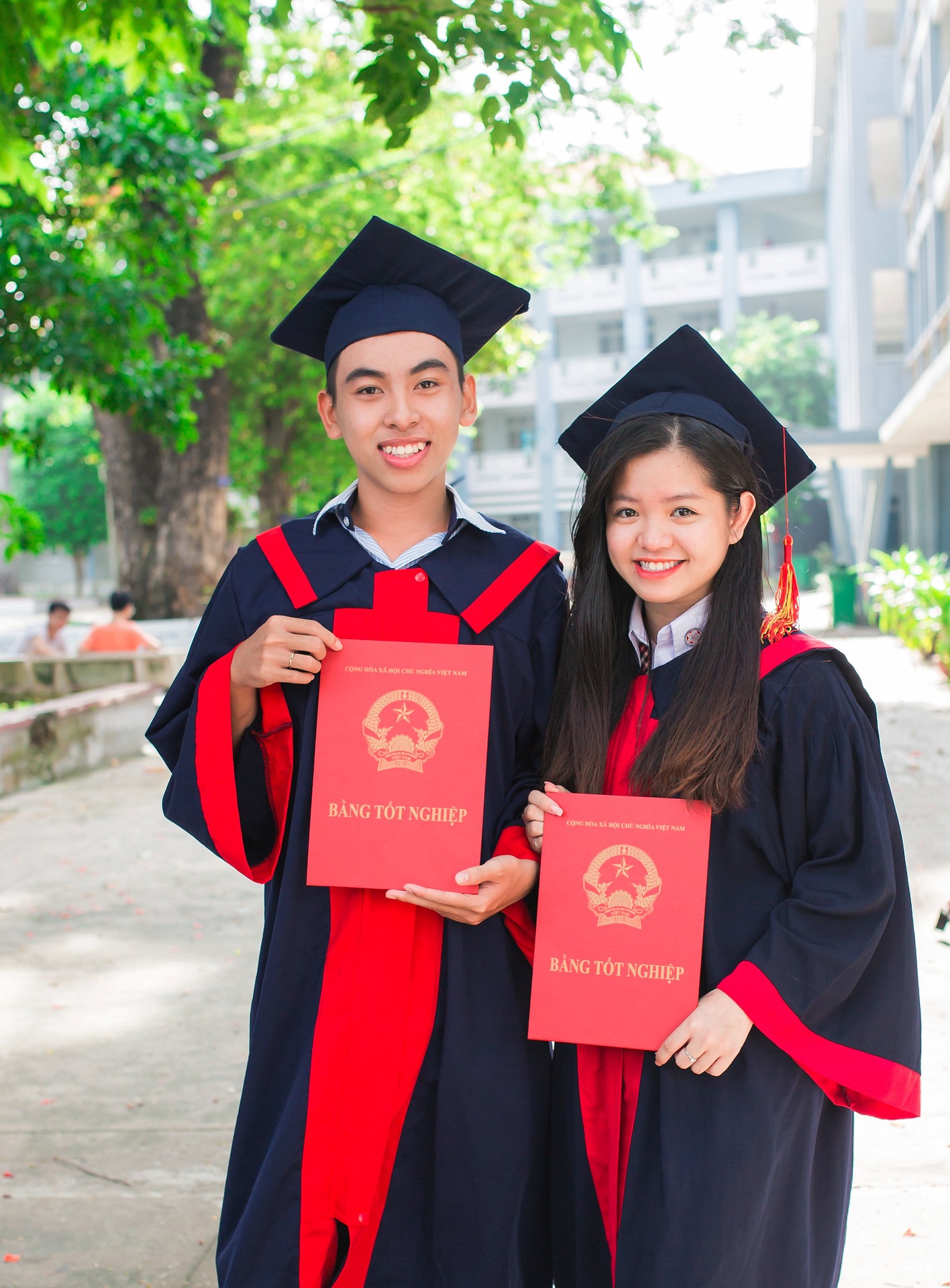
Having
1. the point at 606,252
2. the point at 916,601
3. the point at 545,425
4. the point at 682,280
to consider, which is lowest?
the point at 916,601

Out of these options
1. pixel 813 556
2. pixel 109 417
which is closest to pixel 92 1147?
pixel 109 417

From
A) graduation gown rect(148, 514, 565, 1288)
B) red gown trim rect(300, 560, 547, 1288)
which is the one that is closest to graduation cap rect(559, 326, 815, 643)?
graduation gown rect(148, 514, 565, 1288)

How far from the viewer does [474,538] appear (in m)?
2.21

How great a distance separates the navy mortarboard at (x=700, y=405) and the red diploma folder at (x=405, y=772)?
525mm

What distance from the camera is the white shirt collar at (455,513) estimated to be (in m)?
2.19

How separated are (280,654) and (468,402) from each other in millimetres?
670

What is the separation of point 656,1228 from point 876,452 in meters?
20.4

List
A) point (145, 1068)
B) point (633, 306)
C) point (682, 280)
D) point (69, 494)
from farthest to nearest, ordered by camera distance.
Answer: point (69, 494) < point (633, 306) < point (682, 280) < point (145, 1068)

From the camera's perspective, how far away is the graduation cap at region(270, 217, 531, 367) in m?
2.12

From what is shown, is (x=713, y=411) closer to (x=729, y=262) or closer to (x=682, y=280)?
(x=682, y=280)

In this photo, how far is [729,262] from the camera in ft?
149

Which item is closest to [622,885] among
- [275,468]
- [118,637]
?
[118,637]

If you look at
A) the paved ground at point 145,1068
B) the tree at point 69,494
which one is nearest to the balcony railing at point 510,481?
the tree at point 69,494

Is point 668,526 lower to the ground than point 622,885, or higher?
higher
